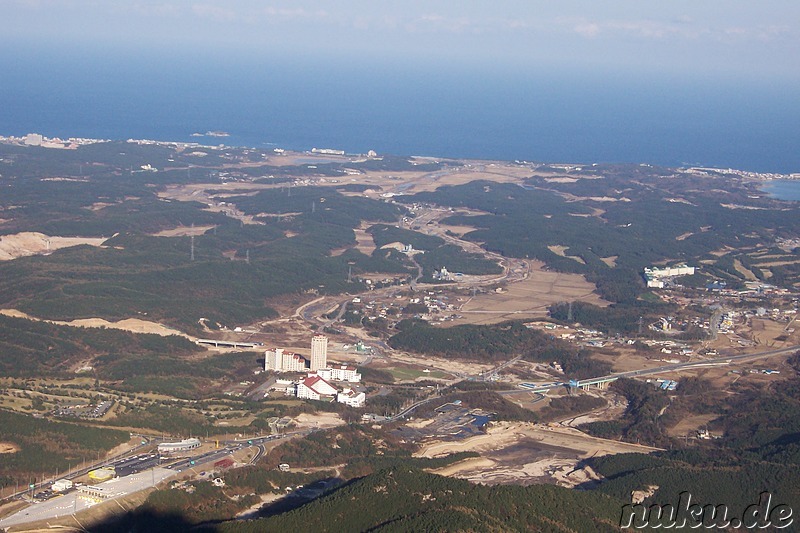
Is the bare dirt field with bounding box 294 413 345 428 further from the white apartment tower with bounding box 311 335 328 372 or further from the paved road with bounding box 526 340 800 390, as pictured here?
the paved road with bounding box 526 340 800 390

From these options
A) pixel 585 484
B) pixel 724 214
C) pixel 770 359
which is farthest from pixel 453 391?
pixel 724 214

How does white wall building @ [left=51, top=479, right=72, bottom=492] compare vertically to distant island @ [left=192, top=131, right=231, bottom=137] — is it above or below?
above

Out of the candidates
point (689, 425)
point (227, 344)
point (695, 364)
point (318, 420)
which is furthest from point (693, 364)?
point (227, 344)

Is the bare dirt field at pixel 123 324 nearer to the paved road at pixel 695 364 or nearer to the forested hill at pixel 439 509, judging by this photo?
the paved road at pixel 695 364

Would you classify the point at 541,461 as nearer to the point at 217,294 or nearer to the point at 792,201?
the point at 217,294

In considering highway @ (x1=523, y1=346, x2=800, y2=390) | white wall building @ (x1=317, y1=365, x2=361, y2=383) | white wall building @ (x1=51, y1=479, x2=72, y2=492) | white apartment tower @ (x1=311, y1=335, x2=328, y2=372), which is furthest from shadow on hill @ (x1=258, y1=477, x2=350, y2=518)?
highway @ (x1=523, y1=346, x2=800, y2=390)

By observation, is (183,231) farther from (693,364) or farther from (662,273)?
(693,364)

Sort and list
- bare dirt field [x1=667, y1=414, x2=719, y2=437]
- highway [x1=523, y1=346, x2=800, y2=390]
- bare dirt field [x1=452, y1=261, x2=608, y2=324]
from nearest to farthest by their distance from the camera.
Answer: bare dirt field [x1=667, y1=414, x2=719, y2=437] → highway [x1=523, y1=346, x2=800, y2=390] → bare dirt field [x1=452, y1=261, x2=608, y2=324]
